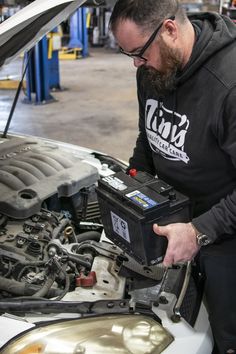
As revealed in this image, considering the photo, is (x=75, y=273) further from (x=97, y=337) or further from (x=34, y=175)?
(x=34, y=175)

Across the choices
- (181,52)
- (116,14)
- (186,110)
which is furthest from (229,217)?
(116,14)

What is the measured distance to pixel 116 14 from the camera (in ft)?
4.48

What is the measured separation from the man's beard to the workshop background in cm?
278

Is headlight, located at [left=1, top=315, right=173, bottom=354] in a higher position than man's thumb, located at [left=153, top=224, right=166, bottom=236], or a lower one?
lower

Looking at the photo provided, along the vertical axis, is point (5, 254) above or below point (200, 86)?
below

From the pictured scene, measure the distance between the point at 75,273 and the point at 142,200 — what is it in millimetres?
482

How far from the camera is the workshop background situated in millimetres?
5656

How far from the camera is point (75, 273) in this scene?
1.65 m

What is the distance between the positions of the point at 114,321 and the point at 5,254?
0.55m

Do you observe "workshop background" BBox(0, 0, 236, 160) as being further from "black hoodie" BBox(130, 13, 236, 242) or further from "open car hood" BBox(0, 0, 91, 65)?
"black hoodie" BBox(130, 13, 236, 242)

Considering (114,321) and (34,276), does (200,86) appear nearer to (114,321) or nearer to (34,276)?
(114,321)

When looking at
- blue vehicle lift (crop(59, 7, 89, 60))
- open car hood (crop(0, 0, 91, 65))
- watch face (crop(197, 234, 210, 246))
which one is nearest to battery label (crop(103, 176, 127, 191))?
watch face (crop(197, 234, 210, 246))

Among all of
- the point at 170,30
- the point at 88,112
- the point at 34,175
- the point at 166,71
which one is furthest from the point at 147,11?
the point at 88,112

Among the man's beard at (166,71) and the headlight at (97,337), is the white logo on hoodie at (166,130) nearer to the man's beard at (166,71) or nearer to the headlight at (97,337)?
the man's beard at (166,71)
